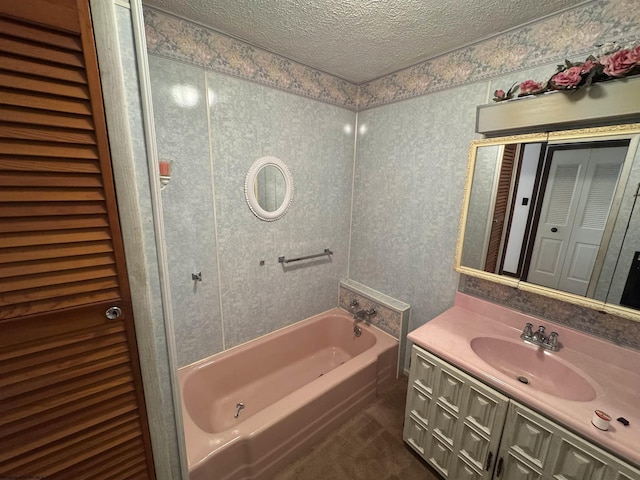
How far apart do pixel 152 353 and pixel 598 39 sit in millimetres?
2273

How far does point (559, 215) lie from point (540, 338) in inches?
25.3

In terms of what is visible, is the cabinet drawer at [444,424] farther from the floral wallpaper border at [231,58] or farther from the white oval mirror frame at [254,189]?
the floral wallpaper border at [231,58]

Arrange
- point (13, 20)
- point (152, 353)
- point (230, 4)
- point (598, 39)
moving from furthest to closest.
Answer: point (230, 4)
point (598, 39)
point (152, 353)
point (13, 20)

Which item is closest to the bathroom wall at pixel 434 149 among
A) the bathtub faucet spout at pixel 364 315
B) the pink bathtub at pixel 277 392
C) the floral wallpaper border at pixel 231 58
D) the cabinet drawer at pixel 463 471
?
the bathtub faucet spout at pixel 364 315

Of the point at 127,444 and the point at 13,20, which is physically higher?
the point at 13,20

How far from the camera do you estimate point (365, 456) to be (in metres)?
1.56

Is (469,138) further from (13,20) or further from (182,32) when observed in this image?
(13,20)

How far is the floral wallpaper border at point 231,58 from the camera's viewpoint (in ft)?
4.57

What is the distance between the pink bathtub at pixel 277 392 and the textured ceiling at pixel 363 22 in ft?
7.00

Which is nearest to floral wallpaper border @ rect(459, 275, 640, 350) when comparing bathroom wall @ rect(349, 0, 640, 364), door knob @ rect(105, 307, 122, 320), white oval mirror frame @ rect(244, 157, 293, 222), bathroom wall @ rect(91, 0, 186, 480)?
bathroom wall @ rect(349, 0, 640, 364)

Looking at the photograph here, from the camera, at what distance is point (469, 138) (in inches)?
64.7

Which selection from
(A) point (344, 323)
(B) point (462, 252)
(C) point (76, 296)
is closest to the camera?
(C) point (76, 296)

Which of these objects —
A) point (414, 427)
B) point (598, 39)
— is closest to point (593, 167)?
point (598, 39)

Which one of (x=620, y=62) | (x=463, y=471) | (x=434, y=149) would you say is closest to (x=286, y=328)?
(x=463, y=471)
